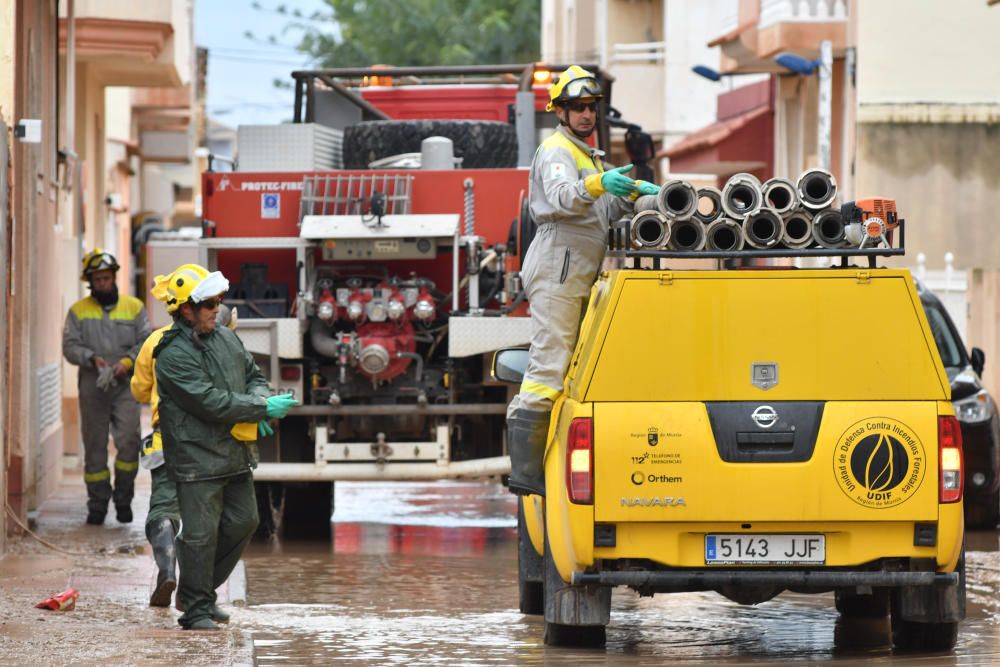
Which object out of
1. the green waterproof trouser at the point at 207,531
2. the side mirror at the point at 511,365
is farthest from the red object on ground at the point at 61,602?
the side mirror at the point at 511,365

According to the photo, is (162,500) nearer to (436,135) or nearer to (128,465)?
(128,465)

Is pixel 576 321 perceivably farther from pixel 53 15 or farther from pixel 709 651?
pixel 53 15

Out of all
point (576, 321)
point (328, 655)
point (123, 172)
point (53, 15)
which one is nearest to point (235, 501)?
point (328, 655)

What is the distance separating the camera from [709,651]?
9.54 m

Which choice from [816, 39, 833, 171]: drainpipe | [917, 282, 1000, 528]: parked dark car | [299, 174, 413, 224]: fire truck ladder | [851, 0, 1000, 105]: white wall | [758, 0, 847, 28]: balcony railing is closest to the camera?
[299, 174, 413, 224]: fire truck ladder

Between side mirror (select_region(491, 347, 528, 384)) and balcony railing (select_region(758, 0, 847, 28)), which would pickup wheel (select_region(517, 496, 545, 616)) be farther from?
balcony railing (select_region(758, 0, 847, 28))

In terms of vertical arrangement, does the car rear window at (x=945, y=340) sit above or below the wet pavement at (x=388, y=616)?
above

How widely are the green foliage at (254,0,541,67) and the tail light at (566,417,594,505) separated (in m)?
51.1

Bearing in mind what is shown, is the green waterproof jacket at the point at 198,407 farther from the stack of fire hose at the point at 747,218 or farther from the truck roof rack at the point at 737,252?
the stack of fire hose at the point at 747,218

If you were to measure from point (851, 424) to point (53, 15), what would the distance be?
10625 millimetres

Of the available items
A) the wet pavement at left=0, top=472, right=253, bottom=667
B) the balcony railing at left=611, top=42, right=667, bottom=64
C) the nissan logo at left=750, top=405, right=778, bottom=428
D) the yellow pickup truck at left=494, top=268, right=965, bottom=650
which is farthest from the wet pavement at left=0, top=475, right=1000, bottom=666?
the balcony railing at left=611, top=42, right=667, bottom=64

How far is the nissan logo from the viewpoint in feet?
28.3

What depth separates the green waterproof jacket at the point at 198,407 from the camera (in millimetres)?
9836

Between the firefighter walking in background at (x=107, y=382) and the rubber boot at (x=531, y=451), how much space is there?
6529mm
